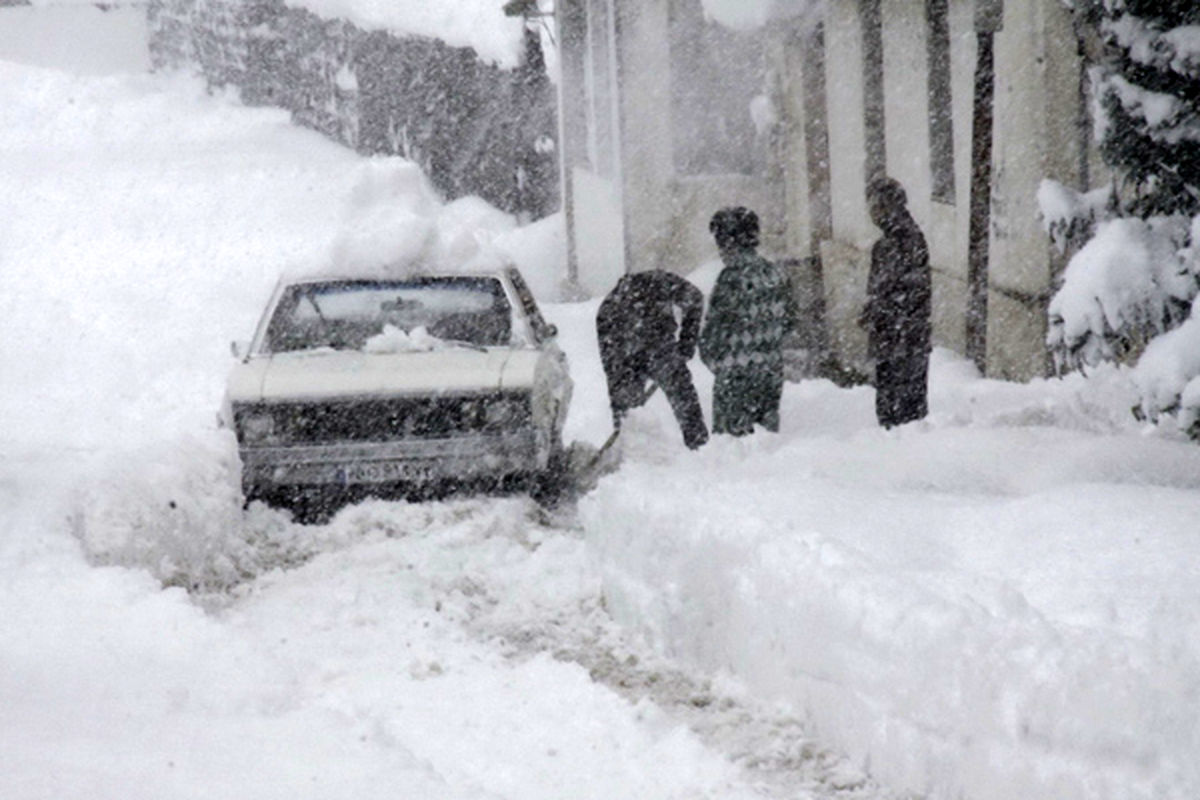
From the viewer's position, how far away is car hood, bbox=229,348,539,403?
30.5 feet

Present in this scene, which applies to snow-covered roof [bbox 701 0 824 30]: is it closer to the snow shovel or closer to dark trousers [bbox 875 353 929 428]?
the snow shovel

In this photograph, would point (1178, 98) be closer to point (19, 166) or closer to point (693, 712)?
point (693, 712)

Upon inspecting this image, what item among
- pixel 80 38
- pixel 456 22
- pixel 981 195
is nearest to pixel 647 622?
pixel 981 195

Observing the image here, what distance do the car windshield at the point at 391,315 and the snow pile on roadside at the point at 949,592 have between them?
2163mm

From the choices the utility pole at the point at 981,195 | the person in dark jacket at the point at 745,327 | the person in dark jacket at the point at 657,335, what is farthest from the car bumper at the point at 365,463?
the utility pole at the point at 981,195

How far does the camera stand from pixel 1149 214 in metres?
6.53

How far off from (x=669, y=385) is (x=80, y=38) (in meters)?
47.4

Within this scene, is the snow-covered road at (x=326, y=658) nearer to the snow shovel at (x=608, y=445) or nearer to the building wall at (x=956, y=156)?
the snow shovel at (x=608, y=445)

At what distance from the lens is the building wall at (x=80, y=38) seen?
53.7 m

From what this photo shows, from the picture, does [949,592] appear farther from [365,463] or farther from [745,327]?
[745,327]

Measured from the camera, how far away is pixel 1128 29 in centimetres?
629

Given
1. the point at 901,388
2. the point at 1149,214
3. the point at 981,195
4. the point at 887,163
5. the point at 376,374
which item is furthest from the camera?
the point at 887,163

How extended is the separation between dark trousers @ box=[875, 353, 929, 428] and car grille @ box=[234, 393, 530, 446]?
2.05 m

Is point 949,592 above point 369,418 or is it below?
above
